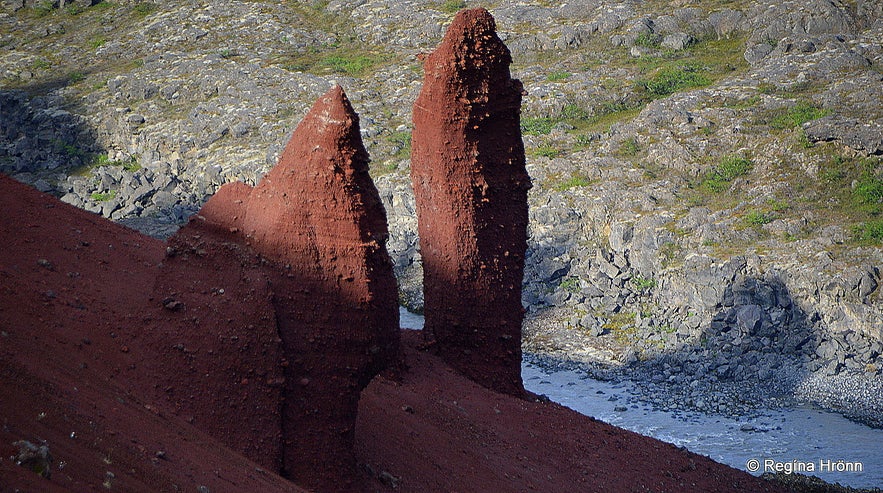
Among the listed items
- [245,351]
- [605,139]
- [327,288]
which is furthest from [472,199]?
[605,139]

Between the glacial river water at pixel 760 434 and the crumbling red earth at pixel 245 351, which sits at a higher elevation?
the crumbling red earth at pixel 245 351

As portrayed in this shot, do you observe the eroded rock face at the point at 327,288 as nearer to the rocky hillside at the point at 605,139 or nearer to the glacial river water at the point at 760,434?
the glacial river water at the point at 760,434

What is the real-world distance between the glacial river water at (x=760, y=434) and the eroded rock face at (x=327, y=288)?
363 inches

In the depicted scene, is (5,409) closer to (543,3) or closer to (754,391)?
(754,391)

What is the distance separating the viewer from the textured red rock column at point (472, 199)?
1174cm

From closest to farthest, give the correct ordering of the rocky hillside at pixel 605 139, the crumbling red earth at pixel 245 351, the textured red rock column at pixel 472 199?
the crumbling red earth at pixel 245 351, the textured red rock column at pixel 472 199, the rocky hillside at pixel 605 139

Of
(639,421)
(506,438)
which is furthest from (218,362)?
(639,421)

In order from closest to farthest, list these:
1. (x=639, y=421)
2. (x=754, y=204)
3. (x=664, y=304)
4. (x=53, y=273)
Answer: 1. (x=53, y=273)
2. (x=639, y=421)
3. (x=664, y=304)
4. (x=754, y=204)

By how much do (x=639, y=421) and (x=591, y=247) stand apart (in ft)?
22.7

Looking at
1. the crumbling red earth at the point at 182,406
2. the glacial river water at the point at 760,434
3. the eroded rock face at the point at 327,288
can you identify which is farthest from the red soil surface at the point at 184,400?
the glacial river water at the point at 760,434

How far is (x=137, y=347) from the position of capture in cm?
773

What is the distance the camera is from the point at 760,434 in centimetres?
1688

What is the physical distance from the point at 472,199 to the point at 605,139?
51.5 ft

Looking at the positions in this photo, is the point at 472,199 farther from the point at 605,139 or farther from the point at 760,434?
the point at 605,139
